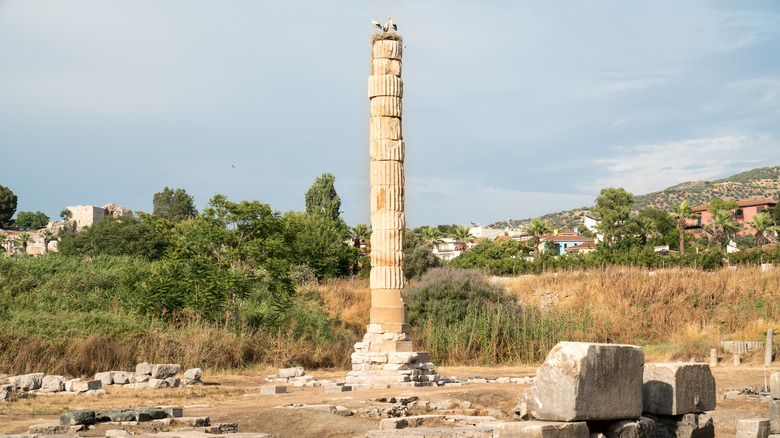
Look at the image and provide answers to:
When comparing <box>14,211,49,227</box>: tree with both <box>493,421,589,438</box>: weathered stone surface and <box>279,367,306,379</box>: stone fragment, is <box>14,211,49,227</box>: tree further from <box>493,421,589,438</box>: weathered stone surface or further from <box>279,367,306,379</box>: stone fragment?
<box>493,421,589,438</box>: weathered stone surface

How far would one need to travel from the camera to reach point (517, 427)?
19.2 ft

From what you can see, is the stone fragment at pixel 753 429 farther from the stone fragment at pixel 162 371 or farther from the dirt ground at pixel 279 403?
the stone fragment at pixel 162 371

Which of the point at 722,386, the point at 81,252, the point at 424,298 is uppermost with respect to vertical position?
the point at 81,252

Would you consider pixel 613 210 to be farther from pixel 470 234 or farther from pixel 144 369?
pixel 144 369

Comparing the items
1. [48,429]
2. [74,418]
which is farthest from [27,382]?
[48,429]

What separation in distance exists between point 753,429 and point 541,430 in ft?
12.7

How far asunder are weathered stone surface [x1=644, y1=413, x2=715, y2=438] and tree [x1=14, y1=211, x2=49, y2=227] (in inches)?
3866

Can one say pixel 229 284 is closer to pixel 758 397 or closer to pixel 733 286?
pixel 758 397

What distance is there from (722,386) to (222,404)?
9.24 m

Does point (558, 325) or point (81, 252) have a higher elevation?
point (81, 252)

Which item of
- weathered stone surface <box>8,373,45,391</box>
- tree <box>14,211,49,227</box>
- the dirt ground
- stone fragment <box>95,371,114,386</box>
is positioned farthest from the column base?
tree <box>14,211,49,227</box>

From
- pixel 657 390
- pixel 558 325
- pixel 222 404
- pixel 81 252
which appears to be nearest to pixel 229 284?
pixel 222 404

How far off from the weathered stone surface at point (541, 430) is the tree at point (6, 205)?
81.1 meters

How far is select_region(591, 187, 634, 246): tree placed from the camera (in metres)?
60.3
